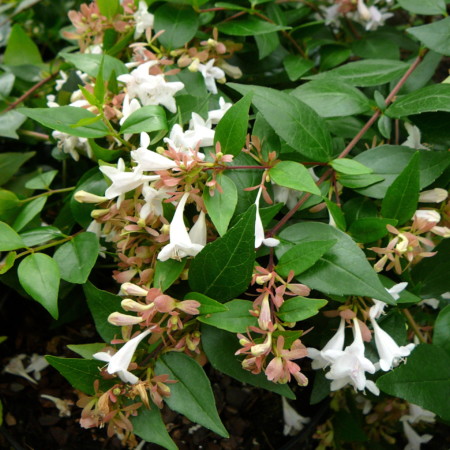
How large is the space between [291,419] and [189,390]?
359mm

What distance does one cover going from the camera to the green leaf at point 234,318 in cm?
51

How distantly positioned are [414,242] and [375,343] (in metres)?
0.12

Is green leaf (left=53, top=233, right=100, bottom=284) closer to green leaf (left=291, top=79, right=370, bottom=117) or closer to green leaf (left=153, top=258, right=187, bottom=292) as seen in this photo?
green leaf (left=153, top=258, right=187, bottom=292)

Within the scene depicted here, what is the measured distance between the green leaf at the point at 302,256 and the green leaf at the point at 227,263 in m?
0.04

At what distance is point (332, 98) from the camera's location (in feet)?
2.13

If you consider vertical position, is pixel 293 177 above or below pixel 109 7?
below

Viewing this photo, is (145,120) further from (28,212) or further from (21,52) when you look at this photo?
(21,52)

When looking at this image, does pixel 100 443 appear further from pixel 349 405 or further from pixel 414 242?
pixel 414 242

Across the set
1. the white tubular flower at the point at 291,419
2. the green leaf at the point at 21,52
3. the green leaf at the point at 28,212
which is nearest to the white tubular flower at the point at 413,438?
the white tubular flower at the point at 291,419

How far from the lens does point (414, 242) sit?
54 cm

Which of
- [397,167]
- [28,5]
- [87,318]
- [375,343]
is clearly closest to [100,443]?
[87,318]

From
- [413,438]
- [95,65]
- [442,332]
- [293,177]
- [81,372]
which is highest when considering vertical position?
[95,65]

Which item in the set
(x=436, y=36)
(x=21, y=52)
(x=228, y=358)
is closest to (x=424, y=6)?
(x=436, y=36)

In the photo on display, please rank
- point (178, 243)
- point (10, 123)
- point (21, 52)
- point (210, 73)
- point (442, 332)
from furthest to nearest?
1. point (21, 52)
2. point (10, 123)
3. point (210, 73)
4. point (442, 332)
5. point (178, 243)
